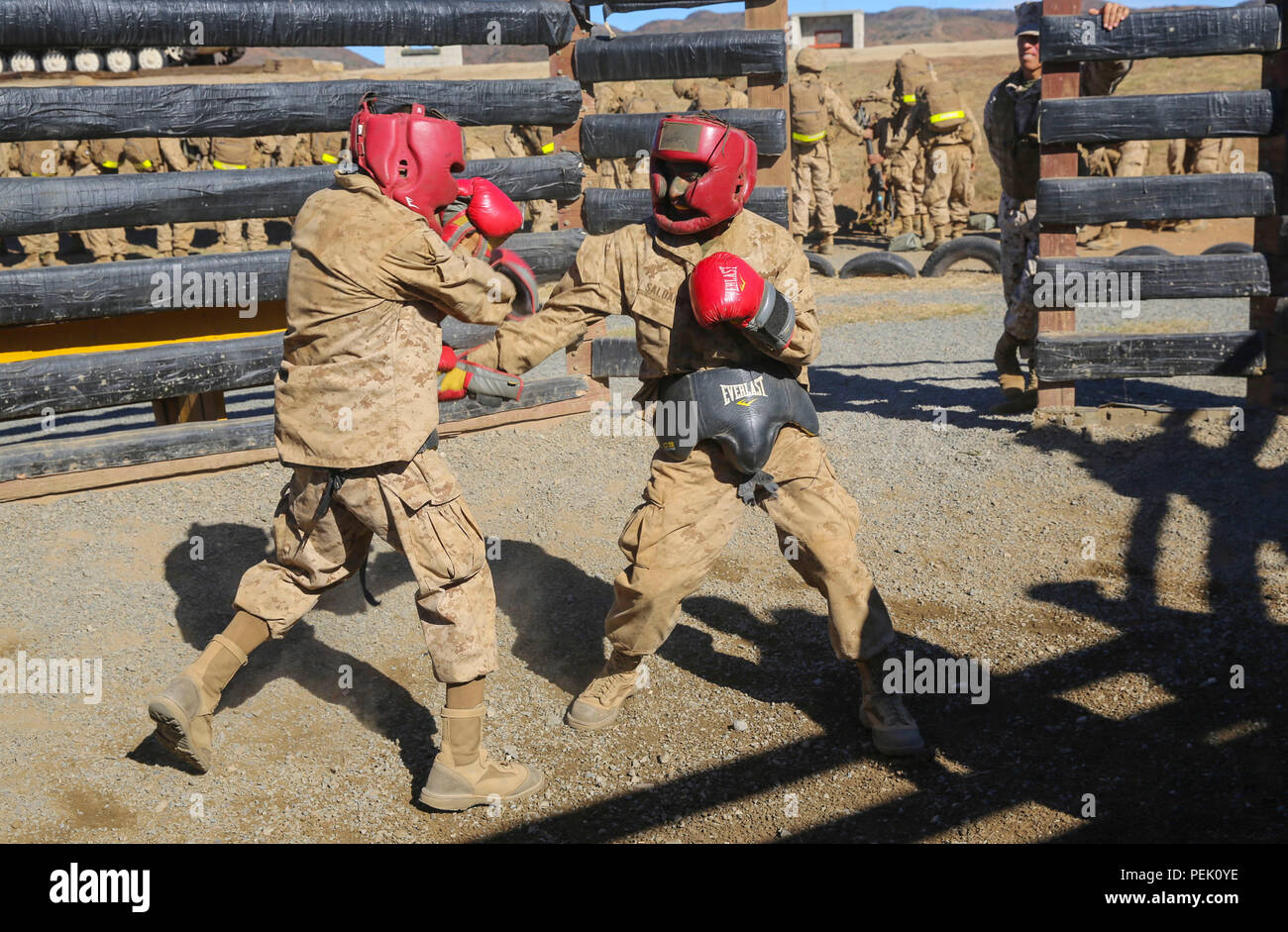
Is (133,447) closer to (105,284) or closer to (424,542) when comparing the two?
(105,284)

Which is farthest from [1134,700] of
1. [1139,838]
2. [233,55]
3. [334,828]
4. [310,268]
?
[233,55]

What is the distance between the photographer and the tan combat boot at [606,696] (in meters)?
4.35

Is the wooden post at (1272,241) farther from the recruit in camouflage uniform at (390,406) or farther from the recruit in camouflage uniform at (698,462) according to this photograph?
the recruit in camouflage uniform at (390,406)

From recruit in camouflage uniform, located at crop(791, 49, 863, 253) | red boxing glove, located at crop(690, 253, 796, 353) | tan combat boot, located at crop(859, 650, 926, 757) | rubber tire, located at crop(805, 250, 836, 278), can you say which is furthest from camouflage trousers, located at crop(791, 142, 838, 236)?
red boxing glove, located at crop(690, 253, 796, 353)

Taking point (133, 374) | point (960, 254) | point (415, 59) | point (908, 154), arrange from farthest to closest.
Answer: point (415, 59)
point (908, 154)
point (960, 254)
point (133, 374)

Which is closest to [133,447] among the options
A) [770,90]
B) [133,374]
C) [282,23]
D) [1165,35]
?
[133,374]

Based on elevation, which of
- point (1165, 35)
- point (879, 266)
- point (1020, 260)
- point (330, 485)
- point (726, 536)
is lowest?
point (726, 536)

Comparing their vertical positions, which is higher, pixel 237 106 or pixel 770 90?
pixel 770 90

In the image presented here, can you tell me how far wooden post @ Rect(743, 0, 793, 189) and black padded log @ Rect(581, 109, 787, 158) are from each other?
0.25ft

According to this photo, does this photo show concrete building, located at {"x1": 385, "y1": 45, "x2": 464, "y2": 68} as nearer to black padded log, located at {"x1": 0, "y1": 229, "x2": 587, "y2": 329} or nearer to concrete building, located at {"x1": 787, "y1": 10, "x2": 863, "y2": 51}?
concrete building, located at {"x1": 787, "y1": 10, "x2": 863, "y2": 51}

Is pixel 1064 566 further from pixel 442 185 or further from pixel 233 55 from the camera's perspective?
pixel 233 55

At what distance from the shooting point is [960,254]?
14.0 metres

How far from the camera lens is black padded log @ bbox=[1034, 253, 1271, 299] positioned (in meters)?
6.97

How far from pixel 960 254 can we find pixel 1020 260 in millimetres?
6305
